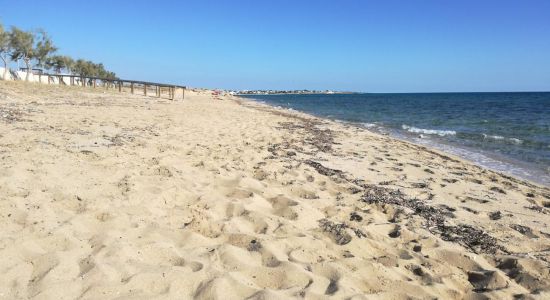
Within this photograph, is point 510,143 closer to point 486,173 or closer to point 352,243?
point 486,173

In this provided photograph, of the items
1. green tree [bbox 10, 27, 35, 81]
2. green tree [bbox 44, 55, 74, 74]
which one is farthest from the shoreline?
green tree [bbox 44, 55, 74, 74]

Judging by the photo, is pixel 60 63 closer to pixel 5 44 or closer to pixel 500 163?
pixel 5 44

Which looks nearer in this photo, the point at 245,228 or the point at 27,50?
the point at 245,228

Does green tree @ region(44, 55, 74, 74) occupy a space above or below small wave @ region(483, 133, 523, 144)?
above

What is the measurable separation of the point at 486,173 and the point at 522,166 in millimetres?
2357

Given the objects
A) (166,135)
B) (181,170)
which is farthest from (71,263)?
(166,135)

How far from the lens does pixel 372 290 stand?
288 cm

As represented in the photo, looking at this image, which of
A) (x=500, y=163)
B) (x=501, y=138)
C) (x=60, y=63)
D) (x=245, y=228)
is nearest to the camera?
(x=245, y=228)

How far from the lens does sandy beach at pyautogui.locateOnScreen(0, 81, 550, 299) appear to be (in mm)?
2779

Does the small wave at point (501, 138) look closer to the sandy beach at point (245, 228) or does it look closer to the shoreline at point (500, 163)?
the shoreline at point (500, 163)

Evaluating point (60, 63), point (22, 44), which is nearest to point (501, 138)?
point (22, 44)

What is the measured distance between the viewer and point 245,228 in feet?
12.5

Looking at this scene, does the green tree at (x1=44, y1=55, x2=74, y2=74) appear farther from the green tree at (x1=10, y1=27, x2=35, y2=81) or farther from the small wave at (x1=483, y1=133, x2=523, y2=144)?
the small wave at (x1=483, y1=133, x2=523, y2=144)

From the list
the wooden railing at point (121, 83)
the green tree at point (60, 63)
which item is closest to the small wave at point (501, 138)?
the wooden railing at point (121, 83)
